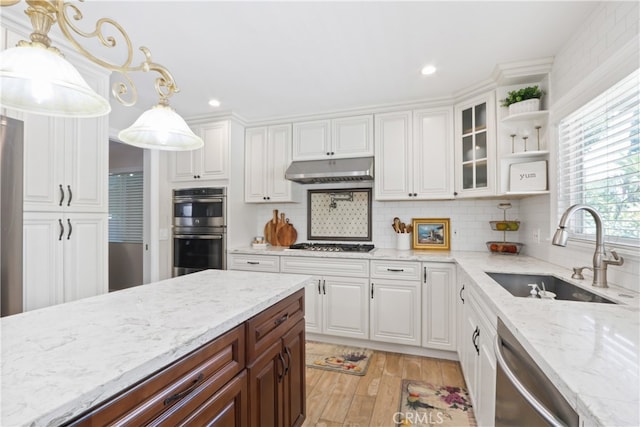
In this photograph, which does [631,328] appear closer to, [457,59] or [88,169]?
[457,59]

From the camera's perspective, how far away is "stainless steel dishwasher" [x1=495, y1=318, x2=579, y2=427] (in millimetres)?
751

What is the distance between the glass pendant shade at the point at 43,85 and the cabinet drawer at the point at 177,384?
2.86ft

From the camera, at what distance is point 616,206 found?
5.09 ft

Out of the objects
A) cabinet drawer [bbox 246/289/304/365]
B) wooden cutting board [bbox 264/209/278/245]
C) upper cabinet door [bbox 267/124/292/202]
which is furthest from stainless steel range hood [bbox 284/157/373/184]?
cabinet drawer [bbox 246/289/304/365]

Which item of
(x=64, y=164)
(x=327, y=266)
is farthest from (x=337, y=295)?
(x=64, y=164)

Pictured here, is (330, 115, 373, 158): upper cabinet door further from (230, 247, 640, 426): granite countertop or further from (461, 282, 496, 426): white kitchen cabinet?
(230, 247, 640, 426): granite countertop

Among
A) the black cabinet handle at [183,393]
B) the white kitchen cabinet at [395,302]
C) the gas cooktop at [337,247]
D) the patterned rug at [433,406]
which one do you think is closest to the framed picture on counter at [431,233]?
the gas cooktop at [337,247]

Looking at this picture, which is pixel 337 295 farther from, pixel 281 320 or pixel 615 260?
pixel 615 260

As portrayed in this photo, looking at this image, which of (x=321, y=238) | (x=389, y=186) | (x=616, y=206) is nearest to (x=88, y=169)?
(x=321, y=238)

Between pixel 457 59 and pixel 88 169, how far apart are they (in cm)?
287

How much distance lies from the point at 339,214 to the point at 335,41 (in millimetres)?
1971

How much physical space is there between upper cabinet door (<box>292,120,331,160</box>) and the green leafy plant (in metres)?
1.73

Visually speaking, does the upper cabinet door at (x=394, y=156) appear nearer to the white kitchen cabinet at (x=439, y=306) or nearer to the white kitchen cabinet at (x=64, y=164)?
the white kitchen cabinet at (x=439, y=306)

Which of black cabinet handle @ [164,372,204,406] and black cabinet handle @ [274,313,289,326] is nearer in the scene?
black cabinet handle @ [164,372,204,406]
